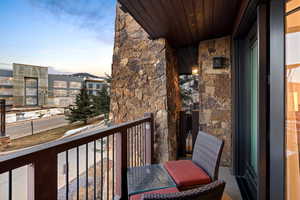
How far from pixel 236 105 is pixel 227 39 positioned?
1.20 meters

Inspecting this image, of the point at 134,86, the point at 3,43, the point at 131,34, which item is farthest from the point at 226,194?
the point at 3,43

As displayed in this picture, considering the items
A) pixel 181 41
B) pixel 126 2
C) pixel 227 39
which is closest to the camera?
pixel 126 2

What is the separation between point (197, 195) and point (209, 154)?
93 cm

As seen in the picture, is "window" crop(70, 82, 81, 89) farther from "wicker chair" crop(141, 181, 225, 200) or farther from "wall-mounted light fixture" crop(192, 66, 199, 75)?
"wicker chair" crop(141, 181, 225, 200)

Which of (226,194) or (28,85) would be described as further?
(28,85)

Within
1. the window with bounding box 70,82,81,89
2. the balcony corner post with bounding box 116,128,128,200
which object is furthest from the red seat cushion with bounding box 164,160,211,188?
the window with bounding box 70,82,81,89

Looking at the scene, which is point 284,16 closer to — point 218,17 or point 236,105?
point 218,17

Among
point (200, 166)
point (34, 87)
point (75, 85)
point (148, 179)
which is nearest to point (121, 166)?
point (148, 179)

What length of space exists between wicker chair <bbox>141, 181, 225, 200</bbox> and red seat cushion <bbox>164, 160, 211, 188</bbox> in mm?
682

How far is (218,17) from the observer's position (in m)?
2.18

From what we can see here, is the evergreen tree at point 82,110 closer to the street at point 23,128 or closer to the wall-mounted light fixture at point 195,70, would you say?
the street at point 23,128

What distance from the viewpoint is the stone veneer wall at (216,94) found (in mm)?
2748

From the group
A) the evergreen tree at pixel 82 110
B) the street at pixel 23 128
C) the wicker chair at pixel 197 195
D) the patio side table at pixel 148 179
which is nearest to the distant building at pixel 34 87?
the street at pixel 23 128

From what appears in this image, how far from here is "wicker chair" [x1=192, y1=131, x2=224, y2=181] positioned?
1.38 meters
